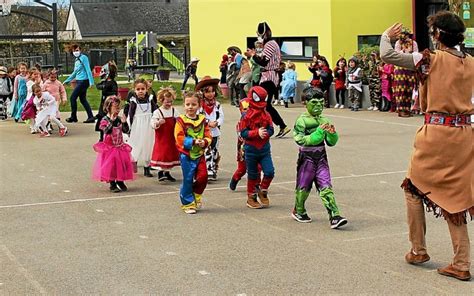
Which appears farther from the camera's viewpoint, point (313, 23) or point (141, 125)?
point (313, 23)

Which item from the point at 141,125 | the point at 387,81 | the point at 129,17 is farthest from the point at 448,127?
the point at 129,17

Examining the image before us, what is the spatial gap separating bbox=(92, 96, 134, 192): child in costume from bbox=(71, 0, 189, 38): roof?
67.6m

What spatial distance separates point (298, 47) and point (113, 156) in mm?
19384

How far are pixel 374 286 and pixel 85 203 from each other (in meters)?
4.92

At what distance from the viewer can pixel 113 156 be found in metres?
11.7

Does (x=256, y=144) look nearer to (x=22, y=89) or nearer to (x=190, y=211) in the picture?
(x=190, y=211)

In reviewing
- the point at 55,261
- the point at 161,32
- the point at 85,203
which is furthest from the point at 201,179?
the point at 161,32

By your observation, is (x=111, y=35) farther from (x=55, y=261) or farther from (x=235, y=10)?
(x=55, y=261)

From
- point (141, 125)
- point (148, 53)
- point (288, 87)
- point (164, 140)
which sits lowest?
point (164, 140)

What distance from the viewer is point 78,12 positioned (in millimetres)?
81500

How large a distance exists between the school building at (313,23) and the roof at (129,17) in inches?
1802

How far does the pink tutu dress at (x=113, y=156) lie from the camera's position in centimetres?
1169

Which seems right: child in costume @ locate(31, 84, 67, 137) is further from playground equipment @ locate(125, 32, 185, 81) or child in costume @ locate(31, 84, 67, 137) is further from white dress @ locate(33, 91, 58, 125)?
playground equipment @ locate(125, 32, 185, 81)

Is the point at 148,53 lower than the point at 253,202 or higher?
higher
